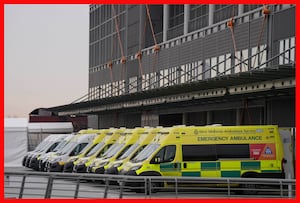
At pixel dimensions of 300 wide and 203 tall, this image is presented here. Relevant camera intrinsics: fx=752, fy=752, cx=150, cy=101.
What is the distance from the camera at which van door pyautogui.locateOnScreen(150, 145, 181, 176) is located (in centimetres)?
2408

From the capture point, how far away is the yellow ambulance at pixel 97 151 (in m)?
30.8

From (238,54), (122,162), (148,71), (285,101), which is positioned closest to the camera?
(122,162)

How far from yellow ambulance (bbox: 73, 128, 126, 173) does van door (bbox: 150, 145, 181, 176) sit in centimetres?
645

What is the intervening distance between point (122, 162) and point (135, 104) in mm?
24032

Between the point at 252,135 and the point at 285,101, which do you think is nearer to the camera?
the point at 252,135

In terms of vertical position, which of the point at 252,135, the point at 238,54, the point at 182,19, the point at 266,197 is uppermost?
the point at 182,19

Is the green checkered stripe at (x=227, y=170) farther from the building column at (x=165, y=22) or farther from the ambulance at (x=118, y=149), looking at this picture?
the building column at (x=165, y=22)

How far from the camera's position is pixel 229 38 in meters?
45.7

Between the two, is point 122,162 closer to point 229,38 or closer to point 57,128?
point 229,38

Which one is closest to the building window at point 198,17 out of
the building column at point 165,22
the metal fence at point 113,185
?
the building column at point 165,22

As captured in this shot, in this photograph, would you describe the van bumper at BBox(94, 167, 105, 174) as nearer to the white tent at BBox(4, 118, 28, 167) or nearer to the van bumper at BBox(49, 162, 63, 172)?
the van bumper at BBox(49, 162, 63, 172)

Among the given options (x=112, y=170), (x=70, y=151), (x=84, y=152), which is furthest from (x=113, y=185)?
(x=70, y=151)

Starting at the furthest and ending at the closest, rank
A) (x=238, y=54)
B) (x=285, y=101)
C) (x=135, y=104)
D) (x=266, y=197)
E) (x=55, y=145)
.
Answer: (x=135, y=104) < (x=238, y=54) < (x=55, y=145) < (x=285, y=101) < (x=266, y=197)

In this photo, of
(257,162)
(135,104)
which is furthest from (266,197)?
(135,104)
